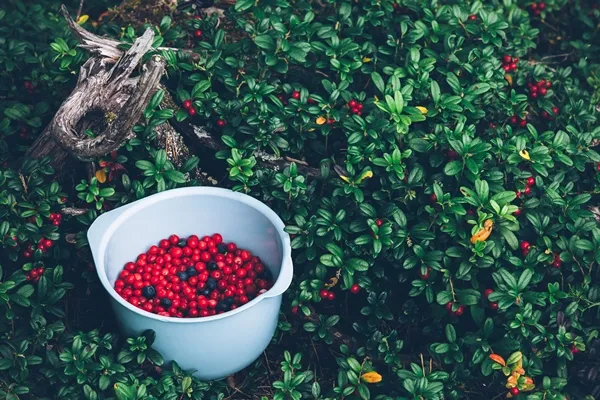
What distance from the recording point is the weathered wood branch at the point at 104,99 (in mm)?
3377

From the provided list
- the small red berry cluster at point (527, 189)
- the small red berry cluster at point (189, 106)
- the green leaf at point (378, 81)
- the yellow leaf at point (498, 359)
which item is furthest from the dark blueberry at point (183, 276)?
the small red berry cluster at point (527, 189)

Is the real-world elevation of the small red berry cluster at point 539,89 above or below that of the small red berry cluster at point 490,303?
above

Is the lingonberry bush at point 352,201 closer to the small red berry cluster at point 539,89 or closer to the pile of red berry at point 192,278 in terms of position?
the small red berry cluster at point 539,89

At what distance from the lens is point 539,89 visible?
13.9ft

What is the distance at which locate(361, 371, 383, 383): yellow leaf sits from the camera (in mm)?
3322

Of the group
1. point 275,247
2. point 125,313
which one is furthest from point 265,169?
point 125,313

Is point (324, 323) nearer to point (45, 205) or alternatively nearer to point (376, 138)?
point (376, 138)

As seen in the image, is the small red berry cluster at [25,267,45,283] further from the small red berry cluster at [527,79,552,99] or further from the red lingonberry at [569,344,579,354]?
the small red berry cluster at [527,79,552,99]

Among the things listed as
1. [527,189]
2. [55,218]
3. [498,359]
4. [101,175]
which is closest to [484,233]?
[527,189]

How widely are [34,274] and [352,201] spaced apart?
1.61 meters

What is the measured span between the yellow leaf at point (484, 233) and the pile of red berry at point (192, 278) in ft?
3.40

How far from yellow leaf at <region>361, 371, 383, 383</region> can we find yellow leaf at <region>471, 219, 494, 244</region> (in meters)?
0.79

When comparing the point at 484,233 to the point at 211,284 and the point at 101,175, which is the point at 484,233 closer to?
the point at 211,284

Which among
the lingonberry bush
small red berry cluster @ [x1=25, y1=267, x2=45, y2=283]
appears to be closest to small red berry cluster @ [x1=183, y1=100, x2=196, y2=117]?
the lingonberry bush
